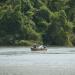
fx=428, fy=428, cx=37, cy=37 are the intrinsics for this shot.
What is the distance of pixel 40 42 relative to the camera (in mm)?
69812

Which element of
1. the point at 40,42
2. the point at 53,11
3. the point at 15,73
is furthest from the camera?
the point at 53,11

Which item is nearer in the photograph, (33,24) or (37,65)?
(37,65)

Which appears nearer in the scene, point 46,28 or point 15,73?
point 15,73

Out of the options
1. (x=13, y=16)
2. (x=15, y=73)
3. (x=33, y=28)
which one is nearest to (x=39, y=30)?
(x=33, y=28)

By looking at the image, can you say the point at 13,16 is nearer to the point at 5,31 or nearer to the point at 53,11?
the point at 5,31

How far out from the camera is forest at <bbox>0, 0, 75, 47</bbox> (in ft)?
228

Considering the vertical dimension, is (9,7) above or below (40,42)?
above

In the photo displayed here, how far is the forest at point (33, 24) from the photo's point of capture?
6962cm

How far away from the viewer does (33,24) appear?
73.1 meters

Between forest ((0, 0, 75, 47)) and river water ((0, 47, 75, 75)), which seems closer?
river water ((0, 47, 75, 75))

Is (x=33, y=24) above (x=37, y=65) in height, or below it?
below

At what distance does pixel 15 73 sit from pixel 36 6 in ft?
172

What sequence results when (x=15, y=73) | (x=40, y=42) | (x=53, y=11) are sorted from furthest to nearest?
(x=53, y=11) → (x=40, y=42) → (x=15, y=73)

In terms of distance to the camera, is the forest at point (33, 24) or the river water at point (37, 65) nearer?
the river water at point (37, 65)
